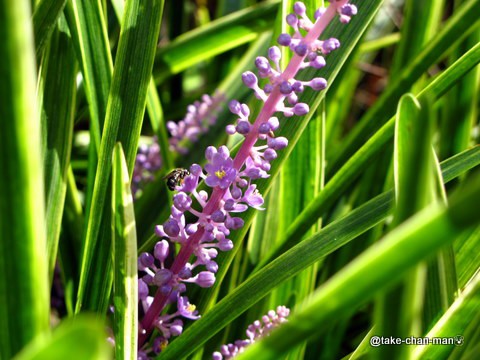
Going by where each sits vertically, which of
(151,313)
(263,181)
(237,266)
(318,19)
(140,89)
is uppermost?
(318,19)

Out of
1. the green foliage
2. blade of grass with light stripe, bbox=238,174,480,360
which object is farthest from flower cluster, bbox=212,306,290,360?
blade of grass with light stripe, bbox=238,174,480,360

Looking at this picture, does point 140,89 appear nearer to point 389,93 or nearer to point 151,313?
point 151,313

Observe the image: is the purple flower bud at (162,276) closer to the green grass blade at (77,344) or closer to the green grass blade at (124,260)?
the green grass blade at (124,260)

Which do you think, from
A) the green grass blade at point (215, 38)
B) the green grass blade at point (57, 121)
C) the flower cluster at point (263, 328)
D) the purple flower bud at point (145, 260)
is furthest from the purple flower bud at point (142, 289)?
the green grass blade at point (215, 38)

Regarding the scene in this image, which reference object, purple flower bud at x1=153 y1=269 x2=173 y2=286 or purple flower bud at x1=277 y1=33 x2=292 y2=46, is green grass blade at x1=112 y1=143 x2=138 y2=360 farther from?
purple flower bud at x1=277 y1=33 x2=292 y2=46

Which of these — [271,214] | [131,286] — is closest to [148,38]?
[131,286]

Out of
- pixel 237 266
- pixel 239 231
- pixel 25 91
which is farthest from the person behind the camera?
pixel 237 266

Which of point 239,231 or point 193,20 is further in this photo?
point 193,20
